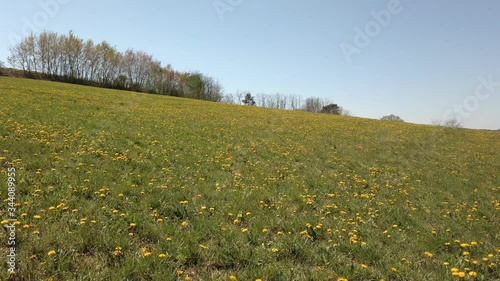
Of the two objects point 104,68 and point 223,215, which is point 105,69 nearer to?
point 104,68

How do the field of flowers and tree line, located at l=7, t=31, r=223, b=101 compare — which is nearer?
the field of flowers

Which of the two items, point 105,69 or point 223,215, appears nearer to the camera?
point 223,215

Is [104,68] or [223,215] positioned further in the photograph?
[104,68]

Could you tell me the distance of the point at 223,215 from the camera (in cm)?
685

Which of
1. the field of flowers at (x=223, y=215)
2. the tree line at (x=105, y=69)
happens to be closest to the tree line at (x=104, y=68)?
the tree line at (x=105, y=69)

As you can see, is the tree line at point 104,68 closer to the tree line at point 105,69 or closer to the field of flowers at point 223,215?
the tree line at point 105,69

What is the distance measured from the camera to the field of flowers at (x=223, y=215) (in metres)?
4.79

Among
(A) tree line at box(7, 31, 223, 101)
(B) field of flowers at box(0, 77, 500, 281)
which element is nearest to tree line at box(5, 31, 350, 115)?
(A) tree line at box(7, 31, 223, 101)

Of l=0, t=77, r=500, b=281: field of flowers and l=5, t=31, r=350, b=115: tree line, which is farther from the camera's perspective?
l=5, t=31, r=350, b=115: tree line

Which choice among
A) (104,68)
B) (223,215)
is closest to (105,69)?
(104,68)

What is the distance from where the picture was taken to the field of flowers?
479 centimetres

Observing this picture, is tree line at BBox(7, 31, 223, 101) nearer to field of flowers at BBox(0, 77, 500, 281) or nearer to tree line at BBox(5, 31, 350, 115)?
tree line at BBox(5, 31, 350, 115)

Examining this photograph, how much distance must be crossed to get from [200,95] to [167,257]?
93262 mm

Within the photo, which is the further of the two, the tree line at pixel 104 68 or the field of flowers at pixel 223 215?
the tree line at pixel 104 68
